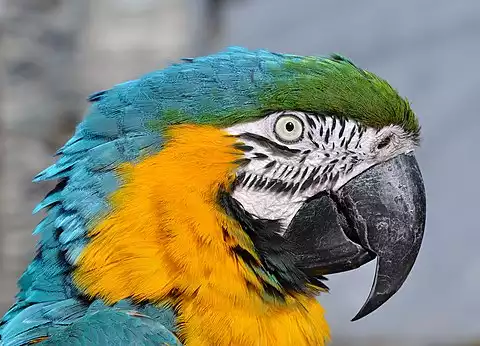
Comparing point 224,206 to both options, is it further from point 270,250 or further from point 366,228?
point 366,228

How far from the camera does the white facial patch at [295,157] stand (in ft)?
5.73

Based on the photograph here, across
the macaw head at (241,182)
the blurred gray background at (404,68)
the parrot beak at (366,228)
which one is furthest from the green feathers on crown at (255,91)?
the blurred gray background at (404,68)

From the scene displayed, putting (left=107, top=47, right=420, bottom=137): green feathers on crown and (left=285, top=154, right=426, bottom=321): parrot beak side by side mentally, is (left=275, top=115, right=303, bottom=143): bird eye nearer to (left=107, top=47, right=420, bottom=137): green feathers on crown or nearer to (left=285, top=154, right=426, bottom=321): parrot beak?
(left=107, top=47, right=420, bottom=137): green feathers on crown

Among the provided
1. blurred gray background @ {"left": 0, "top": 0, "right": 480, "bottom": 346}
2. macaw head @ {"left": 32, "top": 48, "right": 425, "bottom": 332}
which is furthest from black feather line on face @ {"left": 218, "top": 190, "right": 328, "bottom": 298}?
blurred gray background @ {"left": 0, "top": 0, "right": 480, "bottom": 346}

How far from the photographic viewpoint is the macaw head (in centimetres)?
165

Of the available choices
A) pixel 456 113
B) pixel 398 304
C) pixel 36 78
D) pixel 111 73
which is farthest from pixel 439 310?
pixel 36 78

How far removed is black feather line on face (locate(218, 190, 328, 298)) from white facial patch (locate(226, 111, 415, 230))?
22 mm

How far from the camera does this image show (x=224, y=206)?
1717 millimetres

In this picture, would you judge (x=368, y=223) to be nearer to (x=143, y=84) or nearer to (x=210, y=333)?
(x=210, y=333)

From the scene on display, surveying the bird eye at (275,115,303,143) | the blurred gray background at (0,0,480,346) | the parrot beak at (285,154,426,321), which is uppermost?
the blurred gray background at (0,0,480,346)

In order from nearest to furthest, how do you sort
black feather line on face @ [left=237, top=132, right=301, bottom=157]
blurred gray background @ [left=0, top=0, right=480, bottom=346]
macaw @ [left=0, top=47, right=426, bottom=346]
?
macaw @ [left=0, top=47, right=426, bottom=346] < black feather line on face @ [left=237, top=132, right=301, bottom=157] < blurred gray background @ [left=0, top=0, right=480, bottom=346]

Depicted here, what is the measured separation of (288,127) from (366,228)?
28 centimetres

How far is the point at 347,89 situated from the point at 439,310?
15.2 feet

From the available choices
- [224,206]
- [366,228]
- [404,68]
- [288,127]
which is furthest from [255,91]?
[404,68]
